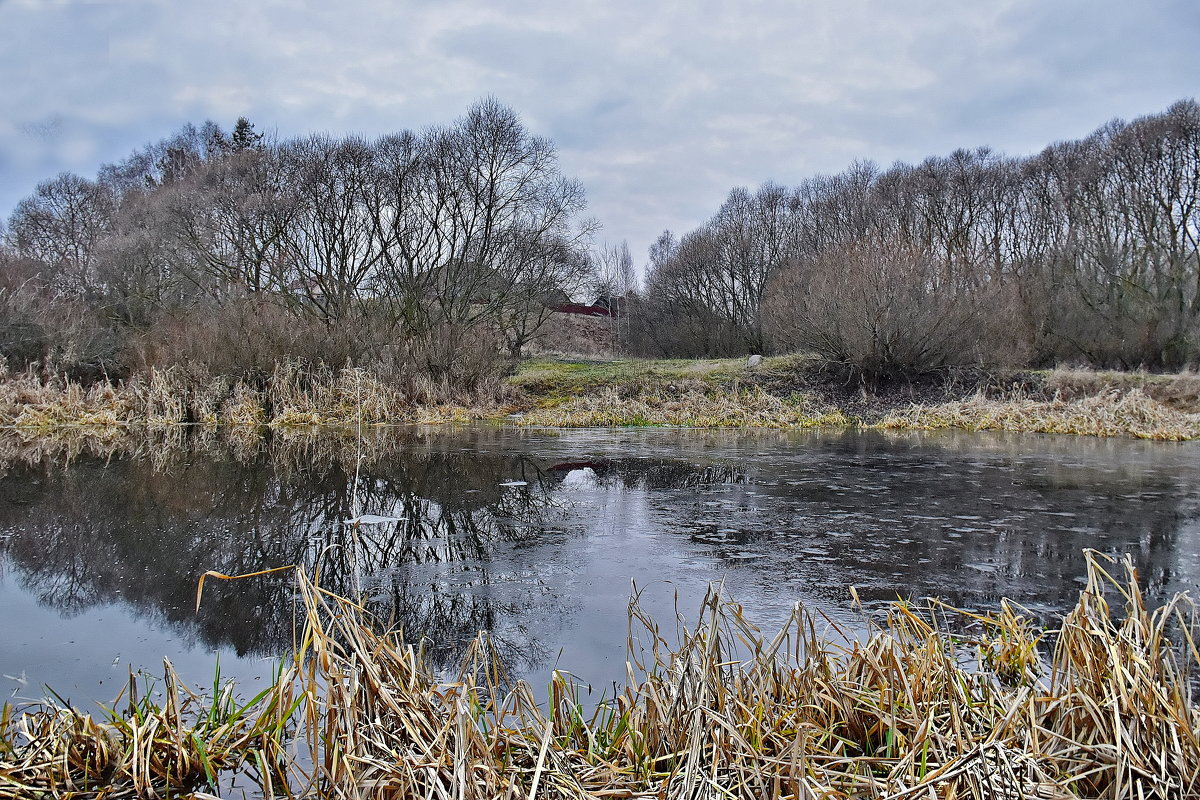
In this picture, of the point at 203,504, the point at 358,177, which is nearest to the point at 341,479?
the point at 203,504

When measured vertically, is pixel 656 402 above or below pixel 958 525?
above

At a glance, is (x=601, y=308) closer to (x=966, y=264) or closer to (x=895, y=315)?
(x=966, y=264)

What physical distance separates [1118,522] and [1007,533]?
1194mm

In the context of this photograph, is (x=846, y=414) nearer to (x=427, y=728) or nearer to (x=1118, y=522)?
(x=1118, y=522)

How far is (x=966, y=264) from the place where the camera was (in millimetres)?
23141

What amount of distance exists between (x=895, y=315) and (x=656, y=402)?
6404 mm

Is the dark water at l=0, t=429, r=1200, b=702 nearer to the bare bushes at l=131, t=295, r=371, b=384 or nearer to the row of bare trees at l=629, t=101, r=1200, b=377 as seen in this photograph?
the bare bushes at l=131, t=295, r=371, b=384

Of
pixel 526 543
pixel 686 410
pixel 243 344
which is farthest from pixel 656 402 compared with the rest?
pixel 526 543

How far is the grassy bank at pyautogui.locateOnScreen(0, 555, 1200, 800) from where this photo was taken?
7.18 ft

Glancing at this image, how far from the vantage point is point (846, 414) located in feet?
61.2

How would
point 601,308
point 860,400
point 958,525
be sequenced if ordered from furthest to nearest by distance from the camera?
point 601,308 → point 860,400 → point 958,525

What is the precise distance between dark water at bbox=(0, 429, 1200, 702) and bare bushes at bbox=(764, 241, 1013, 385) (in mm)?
8777

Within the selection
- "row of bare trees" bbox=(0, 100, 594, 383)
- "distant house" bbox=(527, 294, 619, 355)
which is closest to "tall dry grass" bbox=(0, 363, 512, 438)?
"row of bare trees" bbox=(0, 100, 594, 383)

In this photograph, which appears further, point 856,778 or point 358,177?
point 358,177
